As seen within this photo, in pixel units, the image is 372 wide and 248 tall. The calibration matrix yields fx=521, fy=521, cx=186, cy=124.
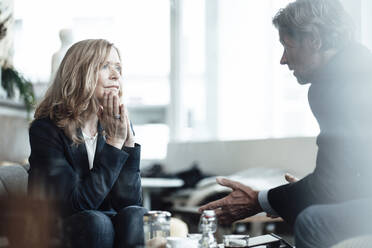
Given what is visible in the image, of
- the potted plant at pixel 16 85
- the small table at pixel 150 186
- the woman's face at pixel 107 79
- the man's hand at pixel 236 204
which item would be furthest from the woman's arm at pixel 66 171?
the small table at pixel 150 186

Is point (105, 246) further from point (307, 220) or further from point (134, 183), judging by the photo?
point (307, 220)

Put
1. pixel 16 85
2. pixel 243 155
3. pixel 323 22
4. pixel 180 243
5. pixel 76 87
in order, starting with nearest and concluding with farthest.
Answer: pixel 180 243, pixel 323 22, pixel 76 87, pixel 16 85, pixel 243 155

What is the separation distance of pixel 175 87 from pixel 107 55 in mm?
2343

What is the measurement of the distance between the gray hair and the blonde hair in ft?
1.62

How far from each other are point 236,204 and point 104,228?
0.31m

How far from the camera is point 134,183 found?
133 cm

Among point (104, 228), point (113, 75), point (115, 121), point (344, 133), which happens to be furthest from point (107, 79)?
point (344, 133)

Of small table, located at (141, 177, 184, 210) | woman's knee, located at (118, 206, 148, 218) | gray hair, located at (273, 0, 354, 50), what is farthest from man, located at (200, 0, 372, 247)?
small table, located at (141, 177, 184, 210)

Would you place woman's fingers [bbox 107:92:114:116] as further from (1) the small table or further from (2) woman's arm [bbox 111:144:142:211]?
(1) the small table

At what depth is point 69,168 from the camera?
1224mm

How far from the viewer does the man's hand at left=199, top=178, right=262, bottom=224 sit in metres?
1.20

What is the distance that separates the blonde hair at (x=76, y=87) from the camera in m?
1.29

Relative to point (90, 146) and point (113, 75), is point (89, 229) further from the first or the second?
point (113, 75)

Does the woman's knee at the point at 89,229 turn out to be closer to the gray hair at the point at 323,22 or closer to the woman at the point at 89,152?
the woman at the point at 89,152
